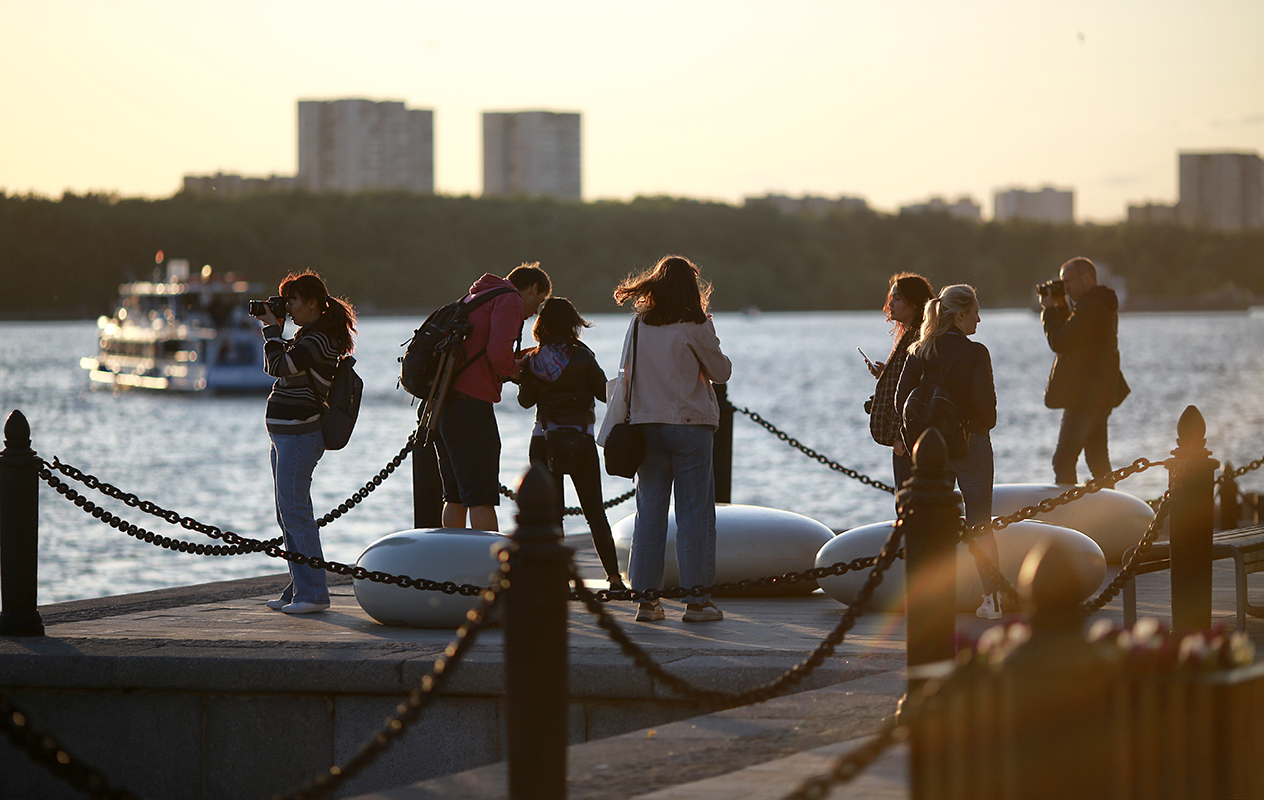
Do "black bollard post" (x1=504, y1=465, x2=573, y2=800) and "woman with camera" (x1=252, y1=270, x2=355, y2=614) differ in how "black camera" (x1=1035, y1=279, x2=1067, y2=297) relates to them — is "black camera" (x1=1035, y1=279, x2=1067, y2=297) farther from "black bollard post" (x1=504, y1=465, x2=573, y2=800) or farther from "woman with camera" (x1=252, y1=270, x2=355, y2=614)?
"black bollard post" (x1=504, y1=465, x2=573, y2=800)

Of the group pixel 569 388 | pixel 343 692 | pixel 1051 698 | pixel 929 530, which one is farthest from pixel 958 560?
pixel 1051 698

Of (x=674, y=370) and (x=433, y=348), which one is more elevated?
(x=433, y=348)

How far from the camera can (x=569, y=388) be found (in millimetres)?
8930

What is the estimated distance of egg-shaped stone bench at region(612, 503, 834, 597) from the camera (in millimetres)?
9398

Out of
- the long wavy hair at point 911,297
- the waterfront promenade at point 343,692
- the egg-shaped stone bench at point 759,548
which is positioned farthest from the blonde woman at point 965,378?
the egg-shaped stone bench at point 759,548

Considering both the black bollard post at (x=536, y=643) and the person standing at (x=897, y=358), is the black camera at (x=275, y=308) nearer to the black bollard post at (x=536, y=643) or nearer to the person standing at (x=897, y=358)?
the person standing at (x=897, y=358)

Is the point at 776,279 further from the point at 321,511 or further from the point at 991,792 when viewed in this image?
the point at 991,792

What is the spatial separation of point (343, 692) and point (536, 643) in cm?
302

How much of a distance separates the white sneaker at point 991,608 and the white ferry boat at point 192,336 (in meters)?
69.7

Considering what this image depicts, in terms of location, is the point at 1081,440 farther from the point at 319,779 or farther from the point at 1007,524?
the point at 319,779

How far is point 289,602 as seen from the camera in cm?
911

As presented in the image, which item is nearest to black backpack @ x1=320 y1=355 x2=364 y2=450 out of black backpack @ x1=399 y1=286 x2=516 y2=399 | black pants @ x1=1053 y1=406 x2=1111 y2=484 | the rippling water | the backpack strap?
black backpack @ x1=399 y1=286 x2=516 y2=399

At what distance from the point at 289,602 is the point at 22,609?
5.25 ft

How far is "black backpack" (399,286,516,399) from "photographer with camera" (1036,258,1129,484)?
4905mm
